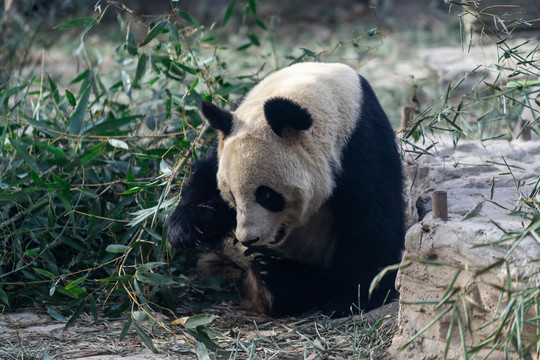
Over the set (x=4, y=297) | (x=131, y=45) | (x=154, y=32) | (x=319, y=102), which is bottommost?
(x=4, y=297)

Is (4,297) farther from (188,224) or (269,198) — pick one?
(269,198)

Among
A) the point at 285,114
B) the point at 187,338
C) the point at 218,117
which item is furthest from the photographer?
the point at 218,117

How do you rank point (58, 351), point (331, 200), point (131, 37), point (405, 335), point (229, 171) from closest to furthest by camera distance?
point (405, 335) → point (58, 351) → point (229, 171) → point (331, 200) → point (131, 37)

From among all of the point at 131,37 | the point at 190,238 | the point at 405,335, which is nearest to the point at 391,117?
the point at 131,37

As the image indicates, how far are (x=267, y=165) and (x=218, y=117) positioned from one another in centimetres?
35

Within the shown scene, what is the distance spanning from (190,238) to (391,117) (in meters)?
3.55

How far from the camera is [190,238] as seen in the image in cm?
308

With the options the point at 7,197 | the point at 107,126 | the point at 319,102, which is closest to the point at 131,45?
the point at 107,126

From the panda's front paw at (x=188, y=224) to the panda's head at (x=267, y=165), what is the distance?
332 millimetres

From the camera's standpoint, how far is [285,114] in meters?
2.66

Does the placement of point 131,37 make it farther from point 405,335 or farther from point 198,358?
point 405,335

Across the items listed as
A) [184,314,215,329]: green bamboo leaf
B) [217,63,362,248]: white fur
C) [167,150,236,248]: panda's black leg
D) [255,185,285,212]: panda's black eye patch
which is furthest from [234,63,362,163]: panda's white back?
[184,314,215,329]: green bamboo leaf

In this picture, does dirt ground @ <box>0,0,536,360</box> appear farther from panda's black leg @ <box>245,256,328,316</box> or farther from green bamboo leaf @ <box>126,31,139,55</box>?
green bamboo leaf @ <box>126,31,139,55</box>

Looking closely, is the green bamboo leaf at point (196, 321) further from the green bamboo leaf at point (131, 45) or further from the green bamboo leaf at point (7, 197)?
the green bamboo leaf at point (131, 45)
